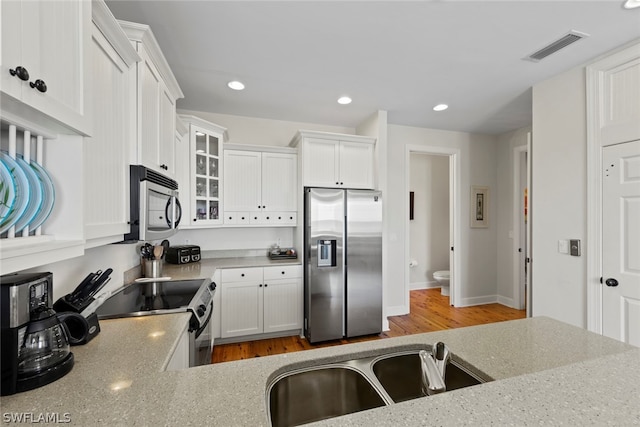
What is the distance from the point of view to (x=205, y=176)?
289 cm

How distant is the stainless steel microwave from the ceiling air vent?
2.92 m

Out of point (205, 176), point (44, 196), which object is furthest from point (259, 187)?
point (44, 196)

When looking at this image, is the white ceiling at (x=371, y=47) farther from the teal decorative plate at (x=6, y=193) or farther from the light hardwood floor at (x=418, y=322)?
the light hardwood floor at (x=418, y=322)

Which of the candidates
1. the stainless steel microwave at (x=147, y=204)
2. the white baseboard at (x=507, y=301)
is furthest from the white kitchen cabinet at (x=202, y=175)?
the white baseboard at (x=507, y=301)

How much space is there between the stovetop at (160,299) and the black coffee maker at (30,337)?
58 centimetres

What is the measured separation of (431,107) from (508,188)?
1998 millimetres

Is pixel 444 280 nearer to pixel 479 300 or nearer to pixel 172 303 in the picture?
pixel 479 300

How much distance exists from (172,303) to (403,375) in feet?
4.55

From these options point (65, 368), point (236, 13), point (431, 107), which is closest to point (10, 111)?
point (65, 368)

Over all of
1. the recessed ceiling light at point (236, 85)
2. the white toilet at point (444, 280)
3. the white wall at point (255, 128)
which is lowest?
the white toilet at point (444, 280)

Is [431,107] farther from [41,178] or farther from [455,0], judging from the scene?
[41,178]

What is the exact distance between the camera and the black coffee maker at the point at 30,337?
757mm

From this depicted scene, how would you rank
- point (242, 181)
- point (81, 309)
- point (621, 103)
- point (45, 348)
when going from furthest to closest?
point (242, 181), point (621, 103), point (81, 309), point (45, 348)

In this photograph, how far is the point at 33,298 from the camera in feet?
2.75
